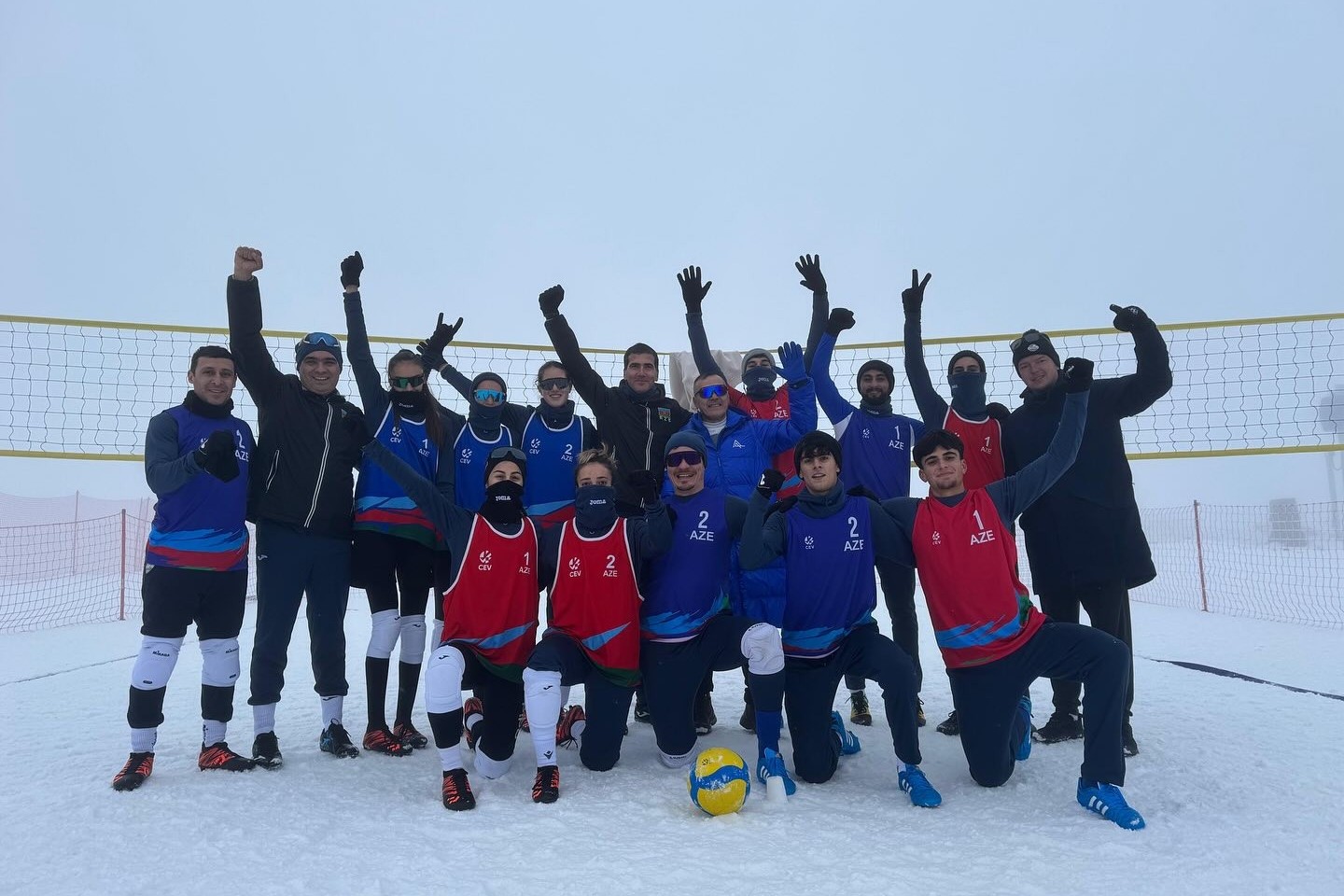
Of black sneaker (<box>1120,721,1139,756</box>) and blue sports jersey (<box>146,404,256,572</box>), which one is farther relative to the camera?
black sneaker (<box>1120,721,1139,756</box>)

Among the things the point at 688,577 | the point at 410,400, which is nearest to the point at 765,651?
the point at 688,577

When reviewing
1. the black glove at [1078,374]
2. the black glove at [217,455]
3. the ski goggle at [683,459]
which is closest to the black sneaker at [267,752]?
the black glove at [217,455]

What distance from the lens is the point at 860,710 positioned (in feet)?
14.8

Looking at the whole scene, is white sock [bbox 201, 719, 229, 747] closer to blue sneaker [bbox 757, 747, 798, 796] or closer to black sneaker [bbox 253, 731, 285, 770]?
black sneaker [bbox 253, 731, 285, 770]

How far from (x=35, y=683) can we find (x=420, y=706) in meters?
3.78

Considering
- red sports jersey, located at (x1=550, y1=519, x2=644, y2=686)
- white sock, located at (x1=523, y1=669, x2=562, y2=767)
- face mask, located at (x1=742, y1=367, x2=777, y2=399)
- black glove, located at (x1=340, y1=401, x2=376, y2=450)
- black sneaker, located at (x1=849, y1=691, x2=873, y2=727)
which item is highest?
face mask, located at (x1=742, y1=367, x2=777, y2=399)

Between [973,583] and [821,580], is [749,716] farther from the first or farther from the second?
[973,583]

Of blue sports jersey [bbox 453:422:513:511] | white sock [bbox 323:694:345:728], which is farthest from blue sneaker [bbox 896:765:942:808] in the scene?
white sock [bbox 323:694:345:728]

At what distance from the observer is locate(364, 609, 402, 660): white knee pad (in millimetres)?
4016

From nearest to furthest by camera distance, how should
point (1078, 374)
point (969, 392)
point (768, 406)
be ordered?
point (1078, 374), point (969, 392), point (768, 406)

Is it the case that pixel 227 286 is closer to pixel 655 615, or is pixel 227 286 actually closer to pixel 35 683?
pixel 655 615

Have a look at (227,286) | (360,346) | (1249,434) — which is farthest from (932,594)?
(1249,434)

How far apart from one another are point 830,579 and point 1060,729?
5.42 feet

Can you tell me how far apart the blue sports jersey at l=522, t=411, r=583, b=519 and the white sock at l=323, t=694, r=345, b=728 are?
4.63ft
